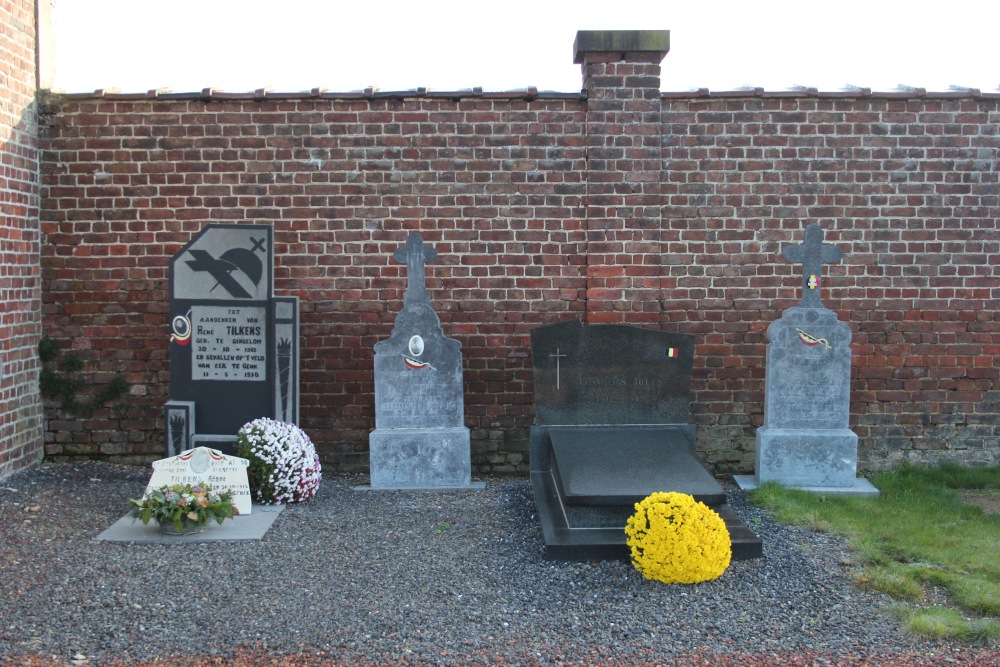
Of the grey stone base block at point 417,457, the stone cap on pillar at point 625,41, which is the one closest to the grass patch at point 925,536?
the grey stone base block at point 417,457

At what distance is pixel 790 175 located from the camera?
284 inches

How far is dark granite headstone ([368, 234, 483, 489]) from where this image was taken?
6699 mm

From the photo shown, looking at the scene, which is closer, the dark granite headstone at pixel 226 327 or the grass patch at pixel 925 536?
the grass patch at pixel 925 536

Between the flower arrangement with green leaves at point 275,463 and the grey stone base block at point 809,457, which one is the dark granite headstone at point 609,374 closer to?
the grey stone base block at point 809,457

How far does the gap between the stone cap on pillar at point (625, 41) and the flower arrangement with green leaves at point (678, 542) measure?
381cm

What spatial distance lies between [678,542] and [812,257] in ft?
10.4

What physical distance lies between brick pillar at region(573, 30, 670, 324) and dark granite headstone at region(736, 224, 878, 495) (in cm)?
106

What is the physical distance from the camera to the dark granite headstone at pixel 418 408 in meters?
6.70

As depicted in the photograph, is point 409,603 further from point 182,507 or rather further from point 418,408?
point 418,408

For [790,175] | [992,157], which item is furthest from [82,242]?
[992,157]

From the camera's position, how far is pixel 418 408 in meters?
6.75

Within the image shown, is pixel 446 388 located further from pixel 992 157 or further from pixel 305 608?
pixel 992 157

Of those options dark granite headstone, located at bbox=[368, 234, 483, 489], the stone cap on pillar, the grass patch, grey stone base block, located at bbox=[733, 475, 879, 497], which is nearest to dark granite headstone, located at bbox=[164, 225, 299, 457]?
dark granite headstone, located at bbox=[368, 234, 483, 489]

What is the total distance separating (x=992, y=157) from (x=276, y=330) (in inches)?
230
